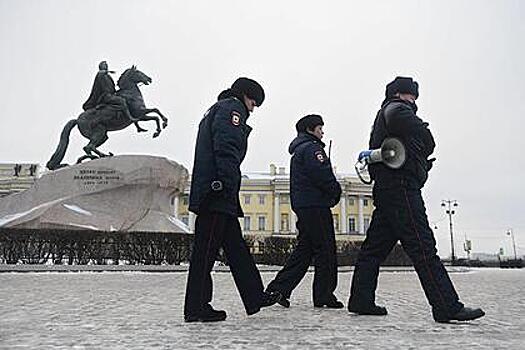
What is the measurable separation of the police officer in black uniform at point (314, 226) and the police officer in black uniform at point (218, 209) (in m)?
0.75

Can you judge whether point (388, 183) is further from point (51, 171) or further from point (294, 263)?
point (51, 171)

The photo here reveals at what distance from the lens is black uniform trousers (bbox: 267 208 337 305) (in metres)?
5.07

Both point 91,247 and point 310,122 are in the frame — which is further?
point 91,247

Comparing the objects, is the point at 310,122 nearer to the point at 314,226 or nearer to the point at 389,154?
the point at 314,226

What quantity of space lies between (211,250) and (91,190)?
1343 cm

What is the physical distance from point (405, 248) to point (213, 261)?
141 centimetres

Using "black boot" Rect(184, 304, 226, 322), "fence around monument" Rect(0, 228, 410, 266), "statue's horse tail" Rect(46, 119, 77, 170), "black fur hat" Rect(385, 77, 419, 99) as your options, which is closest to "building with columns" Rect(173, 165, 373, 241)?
"statue's horse tail" Rect(46, 119, 77, 170)

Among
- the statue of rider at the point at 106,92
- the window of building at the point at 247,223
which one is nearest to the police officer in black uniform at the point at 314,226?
the statue of rider at the point at 106,92

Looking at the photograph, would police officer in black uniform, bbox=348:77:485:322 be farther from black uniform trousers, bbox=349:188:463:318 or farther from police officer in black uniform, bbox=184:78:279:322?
police officer in black uniform, bbox=184:78:279:322

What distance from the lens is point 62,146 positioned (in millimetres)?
18594

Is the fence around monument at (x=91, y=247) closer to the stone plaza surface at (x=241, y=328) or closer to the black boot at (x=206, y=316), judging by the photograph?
the stone plaza surface at (x=241, y=328)

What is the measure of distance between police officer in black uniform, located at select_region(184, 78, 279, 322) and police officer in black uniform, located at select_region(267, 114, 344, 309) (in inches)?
29.5

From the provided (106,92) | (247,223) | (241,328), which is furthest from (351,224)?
(241,328)

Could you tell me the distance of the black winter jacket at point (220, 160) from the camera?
4.05 metres
